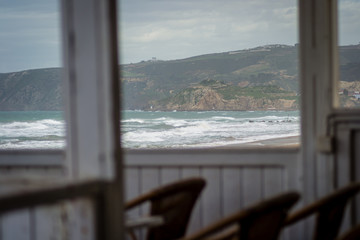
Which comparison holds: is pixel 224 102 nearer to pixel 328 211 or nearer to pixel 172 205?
pixel 172 205

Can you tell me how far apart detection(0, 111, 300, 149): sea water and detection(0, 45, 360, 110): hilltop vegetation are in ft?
1.95

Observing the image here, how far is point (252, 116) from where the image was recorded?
26531mm

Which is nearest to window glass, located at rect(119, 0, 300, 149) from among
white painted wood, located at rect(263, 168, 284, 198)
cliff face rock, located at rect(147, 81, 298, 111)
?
cliff face rock, located at rect(147, 81, 298, 111)

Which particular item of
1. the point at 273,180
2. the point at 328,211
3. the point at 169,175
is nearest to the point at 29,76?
the point at 169,175

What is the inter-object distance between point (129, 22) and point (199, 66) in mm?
5210

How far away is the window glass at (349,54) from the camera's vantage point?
3.01m

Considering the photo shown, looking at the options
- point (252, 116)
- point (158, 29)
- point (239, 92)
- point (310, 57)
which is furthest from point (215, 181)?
point (158, 29)

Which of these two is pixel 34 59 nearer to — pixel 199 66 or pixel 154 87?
pixel 154 87

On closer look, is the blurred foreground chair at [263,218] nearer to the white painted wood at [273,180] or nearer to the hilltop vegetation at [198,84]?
the white painted wood at [273,180]

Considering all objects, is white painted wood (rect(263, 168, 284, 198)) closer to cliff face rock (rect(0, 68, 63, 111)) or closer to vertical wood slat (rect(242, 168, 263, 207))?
vertical wood slat (rect(242, 168, 263, 207))

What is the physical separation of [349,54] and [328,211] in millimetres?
9751

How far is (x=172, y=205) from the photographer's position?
2.38 m

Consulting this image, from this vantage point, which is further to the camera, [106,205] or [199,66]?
[199,66]

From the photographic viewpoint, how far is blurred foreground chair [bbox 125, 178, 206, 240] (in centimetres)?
233
